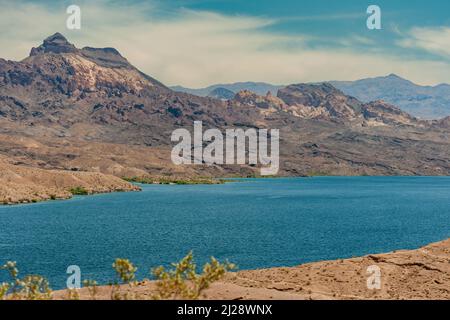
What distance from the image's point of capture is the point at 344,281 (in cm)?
5994

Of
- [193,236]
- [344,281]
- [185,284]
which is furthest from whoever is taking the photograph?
[193,236]

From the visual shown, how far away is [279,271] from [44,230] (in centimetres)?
9167

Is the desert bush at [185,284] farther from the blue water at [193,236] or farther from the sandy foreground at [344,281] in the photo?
the blue water at [193,236]

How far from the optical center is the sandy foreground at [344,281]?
51281 millimetres

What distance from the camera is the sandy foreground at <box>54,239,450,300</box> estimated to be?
51.3 metres

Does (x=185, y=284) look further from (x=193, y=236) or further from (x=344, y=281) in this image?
(x=193, y=236)

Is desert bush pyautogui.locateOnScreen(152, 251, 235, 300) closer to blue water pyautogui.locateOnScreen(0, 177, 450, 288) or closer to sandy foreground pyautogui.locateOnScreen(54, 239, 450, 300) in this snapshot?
sandy foreground pyautogui.locateOnScreen(54, 239, 450, 300)

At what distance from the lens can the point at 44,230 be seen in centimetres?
14175

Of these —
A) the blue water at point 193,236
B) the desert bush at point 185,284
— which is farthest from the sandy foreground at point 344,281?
the blue water at point 193,236

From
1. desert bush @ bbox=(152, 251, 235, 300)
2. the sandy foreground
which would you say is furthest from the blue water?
desert bush @ bbox=(152, 251, 235, 300)

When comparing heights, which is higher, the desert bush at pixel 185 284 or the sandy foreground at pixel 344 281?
the desert bush at pixel 185 284

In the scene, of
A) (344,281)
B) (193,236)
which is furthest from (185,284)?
(193,236)
